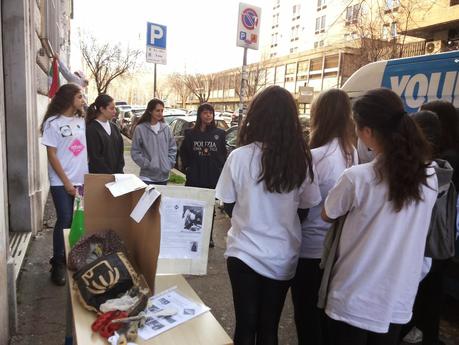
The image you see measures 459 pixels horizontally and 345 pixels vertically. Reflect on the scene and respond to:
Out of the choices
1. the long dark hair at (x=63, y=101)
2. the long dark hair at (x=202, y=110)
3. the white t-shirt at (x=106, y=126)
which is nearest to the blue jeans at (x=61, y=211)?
the long dark hair at (x=63, y=101)

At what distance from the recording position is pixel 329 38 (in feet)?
154

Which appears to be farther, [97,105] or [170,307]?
[97,105]

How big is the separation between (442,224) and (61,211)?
318cm

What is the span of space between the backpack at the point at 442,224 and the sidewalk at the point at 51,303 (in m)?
1.51

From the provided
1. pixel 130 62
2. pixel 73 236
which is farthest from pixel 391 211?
pixel 130 62

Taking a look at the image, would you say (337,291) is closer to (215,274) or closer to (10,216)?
(215,274)

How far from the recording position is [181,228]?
6.64ft

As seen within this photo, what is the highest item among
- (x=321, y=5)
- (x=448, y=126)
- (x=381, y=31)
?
(x=321, y=5)

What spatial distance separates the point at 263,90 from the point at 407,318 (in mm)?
1297

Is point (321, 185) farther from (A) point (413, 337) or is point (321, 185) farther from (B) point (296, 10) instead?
(B) point (296, 10)

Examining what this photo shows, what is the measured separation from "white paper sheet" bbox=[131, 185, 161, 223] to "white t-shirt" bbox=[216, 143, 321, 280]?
37 cm

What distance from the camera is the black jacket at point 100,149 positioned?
413 cm

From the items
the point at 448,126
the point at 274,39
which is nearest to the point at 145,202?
the point at 448,126

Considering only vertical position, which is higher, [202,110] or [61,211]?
[202,110]
